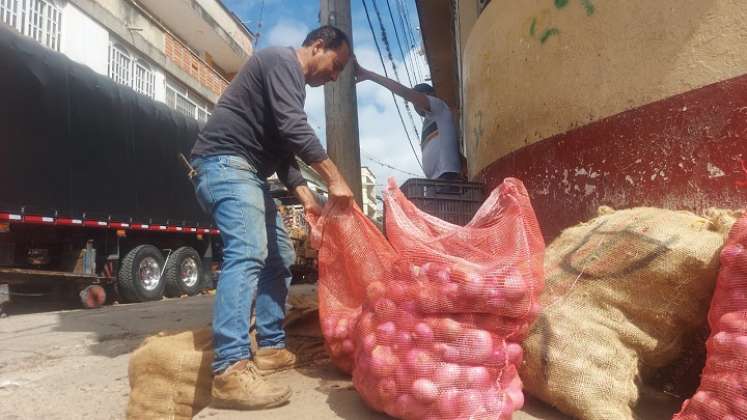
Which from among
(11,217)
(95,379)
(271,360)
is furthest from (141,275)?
(271,360)

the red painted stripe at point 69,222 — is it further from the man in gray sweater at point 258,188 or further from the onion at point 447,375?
the onion at point 447,375

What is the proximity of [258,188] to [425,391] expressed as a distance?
125cm

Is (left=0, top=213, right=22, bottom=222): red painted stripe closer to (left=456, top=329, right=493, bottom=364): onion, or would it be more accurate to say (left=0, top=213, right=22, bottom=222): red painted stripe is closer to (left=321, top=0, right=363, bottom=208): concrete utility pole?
(left=321, top=0, right=363, bottom=208): concrete utility pole

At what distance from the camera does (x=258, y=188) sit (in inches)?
94.3

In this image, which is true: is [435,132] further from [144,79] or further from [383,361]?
[144,79]

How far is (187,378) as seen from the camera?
213 cm

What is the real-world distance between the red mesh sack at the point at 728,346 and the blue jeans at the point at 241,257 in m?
1.63

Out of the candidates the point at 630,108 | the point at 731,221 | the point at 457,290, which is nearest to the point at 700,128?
the point at 630,108

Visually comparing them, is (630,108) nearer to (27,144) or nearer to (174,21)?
(27,144)

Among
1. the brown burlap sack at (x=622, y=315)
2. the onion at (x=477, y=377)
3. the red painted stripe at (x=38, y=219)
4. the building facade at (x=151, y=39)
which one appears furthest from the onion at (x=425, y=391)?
the building facade at (x=151, y=39)

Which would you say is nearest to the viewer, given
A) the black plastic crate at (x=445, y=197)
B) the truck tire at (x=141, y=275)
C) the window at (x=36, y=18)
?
the black plastic crate at (x=445, y=197)

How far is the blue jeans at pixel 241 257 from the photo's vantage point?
6.86 ft

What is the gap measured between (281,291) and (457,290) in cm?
116

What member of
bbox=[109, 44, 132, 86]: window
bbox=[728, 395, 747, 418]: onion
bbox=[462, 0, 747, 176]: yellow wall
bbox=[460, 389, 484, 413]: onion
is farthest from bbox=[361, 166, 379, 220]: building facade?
A: bbox=[728, 395, 747, 418]: onion
